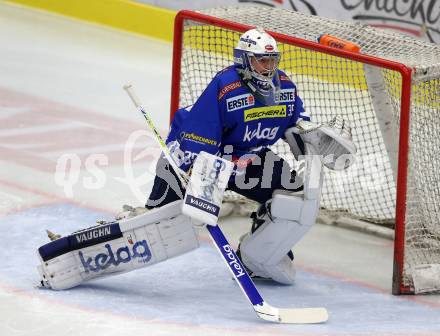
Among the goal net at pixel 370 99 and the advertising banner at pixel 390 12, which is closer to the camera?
the goal net at pixel 370 99

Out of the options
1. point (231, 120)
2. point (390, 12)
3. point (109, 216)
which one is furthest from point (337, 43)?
point (390, 12)

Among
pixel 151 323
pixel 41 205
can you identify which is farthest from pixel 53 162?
pixel 151 323

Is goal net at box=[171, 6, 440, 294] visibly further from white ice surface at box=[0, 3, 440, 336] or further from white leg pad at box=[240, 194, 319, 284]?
white leg pad at box=[240, 194, 319, 284]

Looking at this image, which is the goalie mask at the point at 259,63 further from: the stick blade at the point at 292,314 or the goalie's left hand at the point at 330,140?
the stick blade at the point at 292,314

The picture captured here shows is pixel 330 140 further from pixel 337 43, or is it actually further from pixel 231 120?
pixel 337 43

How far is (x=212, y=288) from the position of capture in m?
5.12

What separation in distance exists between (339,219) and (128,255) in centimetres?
159

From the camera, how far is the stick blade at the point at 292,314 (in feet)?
15.3

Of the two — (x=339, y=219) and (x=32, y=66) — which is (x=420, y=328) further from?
(x=32, y=66)

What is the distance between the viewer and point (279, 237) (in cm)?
500

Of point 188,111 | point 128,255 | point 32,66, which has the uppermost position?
point 188,111

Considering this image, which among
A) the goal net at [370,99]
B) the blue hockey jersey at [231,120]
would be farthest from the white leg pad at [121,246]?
the goal net at [370,99]

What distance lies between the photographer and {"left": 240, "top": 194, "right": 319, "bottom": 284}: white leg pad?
193 inches

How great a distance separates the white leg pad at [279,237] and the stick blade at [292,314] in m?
0.37
